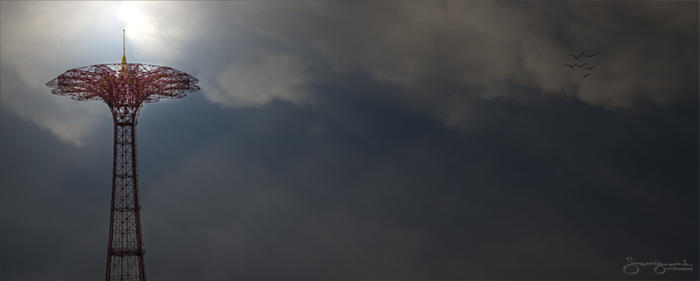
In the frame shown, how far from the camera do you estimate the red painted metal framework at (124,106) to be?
208 feet

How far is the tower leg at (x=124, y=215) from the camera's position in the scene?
211 ft

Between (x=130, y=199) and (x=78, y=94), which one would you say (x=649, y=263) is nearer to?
(x=130, y=199)

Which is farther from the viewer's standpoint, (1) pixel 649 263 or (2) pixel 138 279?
(1) pixel 649 263

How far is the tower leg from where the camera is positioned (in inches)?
2532

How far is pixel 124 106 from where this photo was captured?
2554 inches

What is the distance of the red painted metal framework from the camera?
6350 centimetres

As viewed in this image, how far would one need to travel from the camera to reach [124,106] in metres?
64.9

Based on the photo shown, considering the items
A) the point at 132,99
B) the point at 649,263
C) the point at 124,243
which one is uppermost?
the point at 132,99

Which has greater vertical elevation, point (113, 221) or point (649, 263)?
point (113, 221)

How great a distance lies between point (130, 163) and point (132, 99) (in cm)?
582

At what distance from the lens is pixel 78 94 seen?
6494cm

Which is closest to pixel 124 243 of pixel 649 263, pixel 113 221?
pixel 113 221

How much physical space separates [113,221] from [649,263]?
170ft

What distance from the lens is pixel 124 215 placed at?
65062 millimetres
